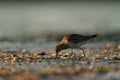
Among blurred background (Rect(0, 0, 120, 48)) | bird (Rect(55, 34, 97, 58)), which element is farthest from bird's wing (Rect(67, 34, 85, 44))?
blurred background (Rect(0, 0, 120, 48))

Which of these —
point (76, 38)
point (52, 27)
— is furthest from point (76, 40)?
point (52, 27)

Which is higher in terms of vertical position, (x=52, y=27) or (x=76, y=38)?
(x=52, y=27)

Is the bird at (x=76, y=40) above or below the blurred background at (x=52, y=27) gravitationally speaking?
below

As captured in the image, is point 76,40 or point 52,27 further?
point 52,27

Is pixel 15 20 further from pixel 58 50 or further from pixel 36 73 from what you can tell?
pixel 36 73

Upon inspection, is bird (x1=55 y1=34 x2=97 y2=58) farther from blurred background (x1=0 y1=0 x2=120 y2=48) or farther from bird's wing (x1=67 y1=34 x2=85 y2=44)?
blurred background (x1=0 y1=0 x2=120 y2=48)

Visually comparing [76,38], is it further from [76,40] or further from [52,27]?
Result: [52,27]

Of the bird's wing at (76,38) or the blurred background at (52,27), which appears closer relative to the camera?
the bird's wing at (76,38)

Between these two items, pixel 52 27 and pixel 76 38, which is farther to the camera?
pixel 52 27

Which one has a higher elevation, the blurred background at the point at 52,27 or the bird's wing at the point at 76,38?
the blurred background at the point at 52,27

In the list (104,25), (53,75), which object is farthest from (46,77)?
(104,25)

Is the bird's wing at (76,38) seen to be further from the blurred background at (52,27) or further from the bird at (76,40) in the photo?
the blurred background at (52,27)

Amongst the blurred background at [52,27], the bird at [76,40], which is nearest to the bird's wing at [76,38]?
the bird at [76,40]
